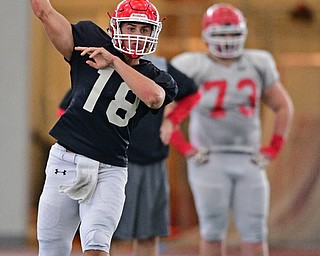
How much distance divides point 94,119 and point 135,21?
49 centimetres

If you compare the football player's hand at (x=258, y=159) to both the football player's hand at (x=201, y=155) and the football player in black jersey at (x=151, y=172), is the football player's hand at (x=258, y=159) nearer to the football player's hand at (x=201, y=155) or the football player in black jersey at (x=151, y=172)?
the football player's hand at (x=201, y=155)

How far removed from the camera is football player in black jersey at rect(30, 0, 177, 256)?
4898 millimetres

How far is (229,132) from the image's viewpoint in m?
7.06

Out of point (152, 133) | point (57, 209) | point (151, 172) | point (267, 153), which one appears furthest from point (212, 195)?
Result: point (57, 209)

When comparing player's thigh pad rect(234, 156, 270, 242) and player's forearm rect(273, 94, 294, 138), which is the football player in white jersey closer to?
player's thigh pad rect(234, 156, 270, 242)

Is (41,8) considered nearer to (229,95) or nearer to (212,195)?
(229,95)

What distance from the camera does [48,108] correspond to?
1001cm

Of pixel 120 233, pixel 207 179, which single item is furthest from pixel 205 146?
pixel 120 233

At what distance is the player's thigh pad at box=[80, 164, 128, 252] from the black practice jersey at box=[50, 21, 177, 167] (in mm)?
70

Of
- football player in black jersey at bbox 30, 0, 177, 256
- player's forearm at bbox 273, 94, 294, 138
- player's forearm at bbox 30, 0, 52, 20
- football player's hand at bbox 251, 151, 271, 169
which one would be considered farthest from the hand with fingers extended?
player's forearm at bbox 273, 94, 294, 138

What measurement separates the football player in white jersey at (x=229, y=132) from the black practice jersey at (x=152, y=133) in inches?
18.5

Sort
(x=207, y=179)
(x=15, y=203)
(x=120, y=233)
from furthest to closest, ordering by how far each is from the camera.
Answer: (x=15, y=203) → (x=207, y=179) → (x=120, y=233)

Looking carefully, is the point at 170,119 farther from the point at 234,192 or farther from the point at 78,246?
the point at 78,246

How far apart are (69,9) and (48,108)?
3.08 feet
